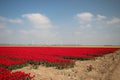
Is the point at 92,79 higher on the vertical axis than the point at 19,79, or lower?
lower

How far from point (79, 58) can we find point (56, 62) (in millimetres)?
8521

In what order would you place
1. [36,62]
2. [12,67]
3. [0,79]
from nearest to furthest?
[0,79] < [12,67] < [36,62]

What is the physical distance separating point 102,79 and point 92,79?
24.6 inches

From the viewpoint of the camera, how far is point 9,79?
593cm

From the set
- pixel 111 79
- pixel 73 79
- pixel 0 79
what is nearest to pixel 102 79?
pixel 111 79

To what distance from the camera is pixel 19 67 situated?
44.9 ft

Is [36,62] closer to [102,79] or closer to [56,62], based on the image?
[56,62]

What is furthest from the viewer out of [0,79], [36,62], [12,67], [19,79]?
[36,62]

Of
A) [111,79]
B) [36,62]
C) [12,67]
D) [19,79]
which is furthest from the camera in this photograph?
[36,62]

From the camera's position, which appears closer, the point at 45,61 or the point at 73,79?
the point at 73,79

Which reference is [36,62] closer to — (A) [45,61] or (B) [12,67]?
(A) [45,61]

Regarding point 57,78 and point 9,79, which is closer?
point 9,79

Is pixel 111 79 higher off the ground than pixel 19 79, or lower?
lower

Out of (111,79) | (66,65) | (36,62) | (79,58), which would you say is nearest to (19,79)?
(111,79)
